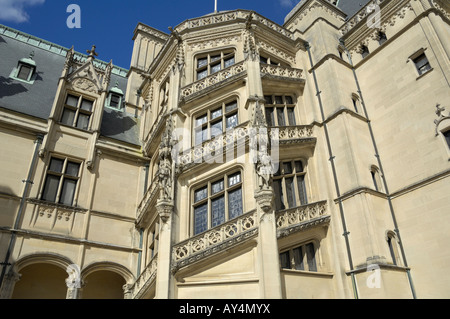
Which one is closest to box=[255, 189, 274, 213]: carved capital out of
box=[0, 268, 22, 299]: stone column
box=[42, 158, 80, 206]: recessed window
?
box=[42, 158, 80, 206]: recessed window

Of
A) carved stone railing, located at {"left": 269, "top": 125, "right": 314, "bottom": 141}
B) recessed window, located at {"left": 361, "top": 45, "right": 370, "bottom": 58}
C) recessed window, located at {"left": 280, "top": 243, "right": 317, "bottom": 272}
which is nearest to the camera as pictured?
recessed window, located at {"left": 280, "top": 243, "right": 317, "bottom": 272}

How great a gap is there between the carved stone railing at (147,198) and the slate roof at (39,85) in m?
3.76

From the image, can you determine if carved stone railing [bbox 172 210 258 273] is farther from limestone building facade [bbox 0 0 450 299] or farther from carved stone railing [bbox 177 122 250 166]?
carved stone railing [bbox 177 122 250 166]

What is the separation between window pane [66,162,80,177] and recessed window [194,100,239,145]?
5.71 m

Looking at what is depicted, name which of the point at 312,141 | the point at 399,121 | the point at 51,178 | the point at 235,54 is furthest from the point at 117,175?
the point at 399,121

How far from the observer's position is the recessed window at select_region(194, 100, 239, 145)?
576 inches

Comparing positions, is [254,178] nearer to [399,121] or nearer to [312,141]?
[312,141]

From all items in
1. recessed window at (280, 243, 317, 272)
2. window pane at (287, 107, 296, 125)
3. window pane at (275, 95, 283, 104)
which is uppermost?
window pane at (275, 95, 283, 104)

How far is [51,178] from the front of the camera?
1536 cm

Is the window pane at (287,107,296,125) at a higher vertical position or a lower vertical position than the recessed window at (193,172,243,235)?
higher

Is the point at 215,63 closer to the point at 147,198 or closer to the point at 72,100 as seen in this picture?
the point at 147,198

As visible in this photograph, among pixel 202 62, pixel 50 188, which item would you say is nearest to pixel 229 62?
pixel 202 62

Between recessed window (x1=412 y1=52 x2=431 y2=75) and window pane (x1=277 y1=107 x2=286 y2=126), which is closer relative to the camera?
recessed window (x1=412 y1=52 x2=431 y2=75)

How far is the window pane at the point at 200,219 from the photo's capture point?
41.9 ft
